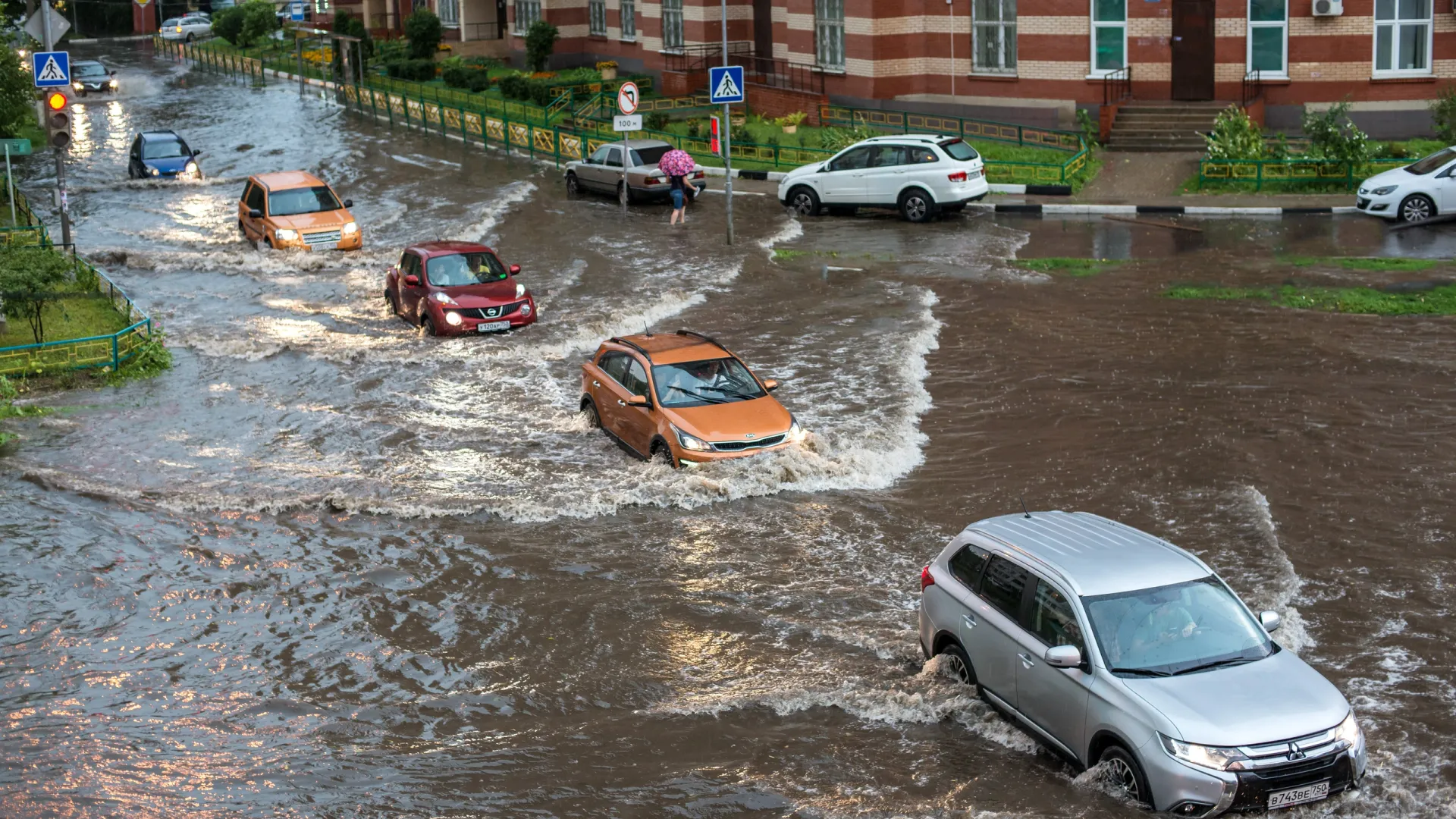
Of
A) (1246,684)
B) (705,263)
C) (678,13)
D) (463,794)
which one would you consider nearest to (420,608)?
(463,794)

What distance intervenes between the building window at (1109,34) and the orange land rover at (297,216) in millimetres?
17039

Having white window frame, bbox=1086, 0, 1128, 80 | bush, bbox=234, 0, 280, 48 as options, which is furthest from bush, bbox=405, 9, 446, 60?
white window frame, bbox=1086, 0, 1128, 80

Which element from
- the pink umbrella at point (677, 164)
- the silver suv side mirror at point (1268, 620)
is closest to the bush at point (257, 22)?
the pink umbrella at point (677, 164)

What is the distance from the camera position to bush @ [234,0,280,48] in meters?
77.2

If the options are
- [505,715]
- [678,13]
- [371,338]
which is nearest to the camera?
[505,715]

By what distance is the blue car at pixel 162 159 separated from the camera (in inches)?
1529

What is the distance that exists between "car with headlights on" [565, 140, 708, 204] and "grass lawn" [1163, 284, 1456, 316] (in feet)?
40.6

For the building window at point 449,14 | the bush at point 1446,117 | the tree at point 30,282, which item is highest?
the building window at point 449,14

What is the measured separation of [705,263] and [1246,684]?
59.3ft

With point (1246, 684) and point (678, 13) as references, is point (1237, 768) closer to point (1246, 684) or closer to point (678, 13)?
point (1246, 684)

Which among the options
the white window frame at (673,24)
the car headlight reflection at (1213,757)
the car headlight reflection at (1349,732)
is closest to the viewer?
the car headlight reflection at (1213,757)

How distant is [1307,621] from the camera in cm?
1127

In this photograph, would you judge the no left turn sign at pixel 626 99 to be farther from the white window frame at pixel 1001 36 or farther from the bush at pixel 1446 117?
the bush at pixel 1446 117

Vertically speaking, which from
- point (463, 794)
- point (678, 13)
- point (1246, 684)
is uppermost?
point (678, 13)
